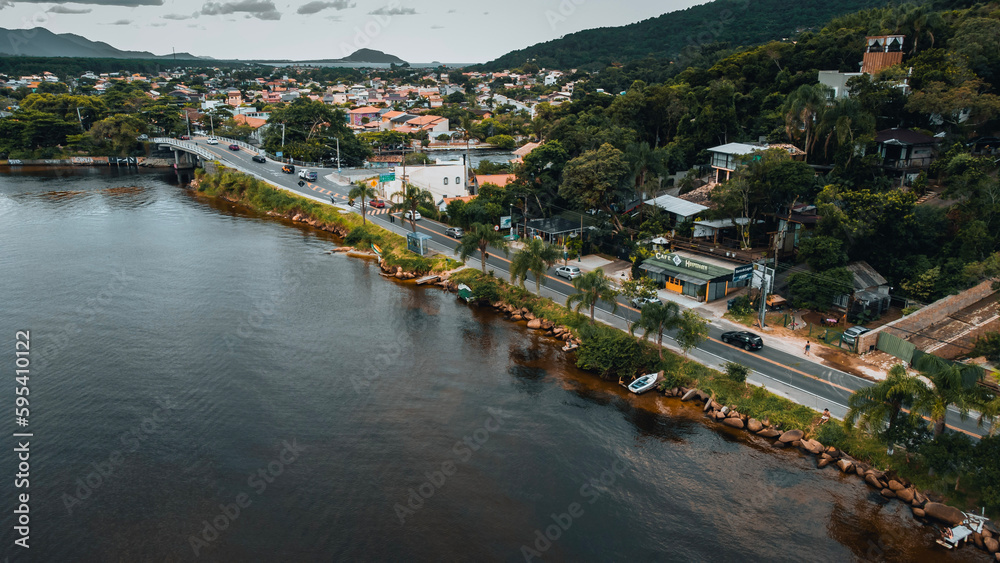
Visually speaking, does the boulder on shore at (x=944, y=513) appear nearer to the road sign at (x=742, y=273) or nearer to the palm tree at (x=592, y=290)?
the palm tree at (x=592, y=290)

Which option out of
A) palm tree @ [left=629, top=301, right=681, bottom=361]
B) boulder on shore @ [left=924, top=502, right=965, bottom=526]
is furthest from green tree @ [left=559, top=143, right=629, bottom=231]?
boulder on shore @ [left=924, top=502, right=965, bottom=526]

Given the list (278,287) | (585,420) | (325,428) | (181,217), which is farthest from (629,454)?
(181,217)

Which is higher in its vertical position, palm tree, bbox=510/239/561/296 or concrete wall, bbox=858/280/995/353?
palm tree, bbox=510/239/561/296

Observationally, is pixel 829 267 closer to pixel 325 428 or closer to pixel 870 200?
pixel 870 200

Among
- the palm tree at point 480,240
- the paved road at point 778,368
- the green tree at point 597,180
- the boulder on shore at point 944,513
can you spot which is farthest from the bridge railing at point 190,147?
the boulder on shore at point 944,513

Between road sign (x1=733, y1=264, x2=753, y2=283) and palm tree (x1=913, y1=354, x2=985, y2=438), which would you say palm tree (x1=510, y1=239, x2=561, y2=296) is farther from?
palm tree (x1=913, y1=354, x2=985, y2=438)
